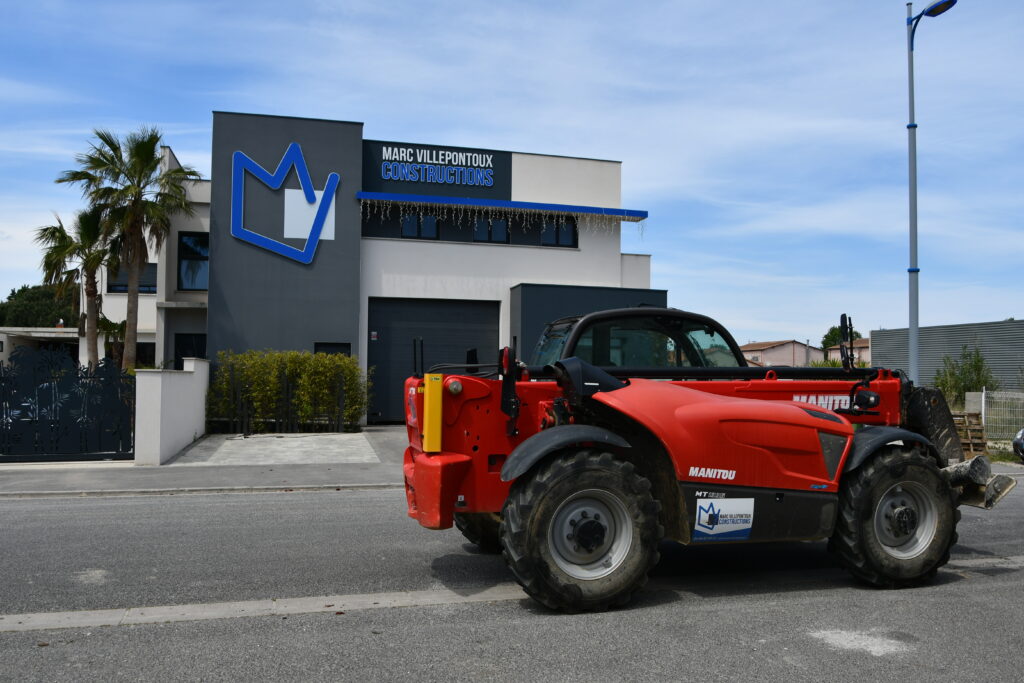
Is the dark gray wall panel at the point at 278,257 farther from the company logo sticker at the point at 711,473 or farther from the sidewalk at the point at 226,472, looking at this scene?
the company logo sticker at the point at 711,473

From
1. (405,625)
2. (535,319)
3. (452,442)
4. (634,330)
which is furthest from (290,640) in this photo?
(535,319)

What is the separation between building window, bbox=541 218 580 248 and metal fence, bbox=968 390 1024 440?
12.1 m

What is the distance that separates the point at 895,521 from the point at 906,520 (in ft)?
0.27

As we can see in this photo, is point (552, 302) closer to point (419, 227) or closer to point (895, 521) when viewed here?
point (419, 227)

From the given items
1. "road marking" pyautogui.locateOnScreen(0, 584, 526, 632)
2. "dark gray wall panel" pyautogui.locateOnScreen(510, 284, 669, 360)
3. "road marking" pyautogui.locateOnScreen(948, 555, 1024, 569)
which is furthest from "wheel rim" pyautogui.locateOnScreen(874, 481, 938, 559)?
"dark gray wall panel" pyautogui.locateOnScreen(510, 284, 669, 360)

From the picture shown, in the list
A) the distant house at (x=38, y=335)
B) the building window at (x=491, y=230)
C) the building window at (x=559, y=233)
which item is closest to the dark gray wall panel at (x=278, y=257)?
the building window at (x=491, y=230)

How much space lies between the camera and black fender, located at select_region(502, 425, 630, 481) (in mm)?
5352

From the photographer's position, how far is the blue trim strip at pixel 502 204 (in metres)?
24.3

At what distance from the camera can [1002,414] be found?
1925cm

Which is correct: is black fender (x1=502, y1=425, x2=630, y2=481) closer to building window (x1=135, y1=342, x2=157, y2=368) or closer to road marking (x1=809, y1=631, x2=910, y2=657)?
road marking (x1=809, y1=631, x2=910, y2=657)

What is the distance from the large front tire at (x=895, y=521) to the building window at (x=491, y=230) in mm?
20318

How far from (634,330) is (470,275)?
721 inches

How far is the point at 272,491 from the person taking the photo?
1194 centimetres

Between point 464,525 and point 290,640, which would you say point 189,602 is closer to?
point 290,640
